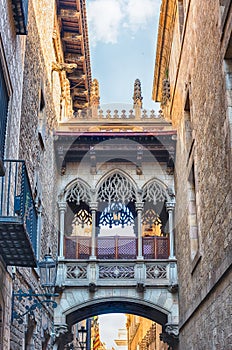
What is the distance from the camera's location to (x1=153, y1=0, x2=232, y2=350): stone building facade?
9.36 metres

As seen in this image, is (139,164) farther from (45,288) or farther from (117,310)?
(45,288)

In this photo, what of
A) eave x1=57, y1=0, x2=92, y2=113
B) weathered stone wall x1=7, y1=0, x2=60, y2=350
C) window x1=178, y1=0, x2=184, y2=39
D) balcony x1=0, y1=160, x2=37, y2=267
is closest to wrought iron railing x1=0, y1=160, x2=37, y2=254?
balcony x1=0, y1=160, x2=37, y2=267

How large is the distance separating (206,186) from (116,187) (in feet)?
22.8

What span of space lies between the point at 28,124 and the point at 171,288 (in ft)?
23.4

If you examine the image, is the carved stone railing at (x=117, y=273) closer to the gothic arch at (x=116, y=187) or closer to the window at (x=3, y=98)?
the gothic arch at (x=116, y=187)

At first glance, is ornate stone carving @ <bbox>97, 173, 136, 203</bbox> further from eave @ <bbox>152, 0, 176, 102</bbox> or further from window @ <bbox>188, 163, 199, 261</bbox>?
eave @ <bbox>152, 0, 176, 102</bbox>

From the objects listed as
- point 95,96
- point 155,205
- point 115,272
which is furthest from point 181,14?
point 115,272

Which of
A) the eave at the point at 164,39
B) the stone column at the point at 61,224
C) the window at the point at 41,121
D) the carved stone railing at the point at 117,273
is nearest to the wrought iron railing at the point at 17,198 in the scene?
the window at the point at 41,121

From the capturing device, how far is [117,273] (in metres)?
17.2

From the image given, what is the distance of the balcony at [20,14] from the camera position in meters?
8.81

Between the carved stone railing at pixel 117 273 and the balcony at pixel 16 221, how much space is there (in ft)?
24.9

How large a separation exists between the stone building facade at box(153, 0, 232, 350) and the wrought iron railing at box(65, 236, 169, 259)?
801 millimetres

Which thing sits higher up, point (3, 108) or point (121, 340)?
point (121, 340)

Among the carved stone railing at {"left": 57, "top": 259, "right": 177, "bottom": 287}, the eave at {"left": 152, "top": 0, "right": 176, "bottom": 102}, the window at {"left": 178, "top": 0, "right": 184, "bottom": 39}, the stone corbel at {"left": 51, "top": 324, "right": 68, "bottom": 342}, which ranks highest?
the eave at {"left": 152, "top": 0, "right": 176, "bottom": 102}
